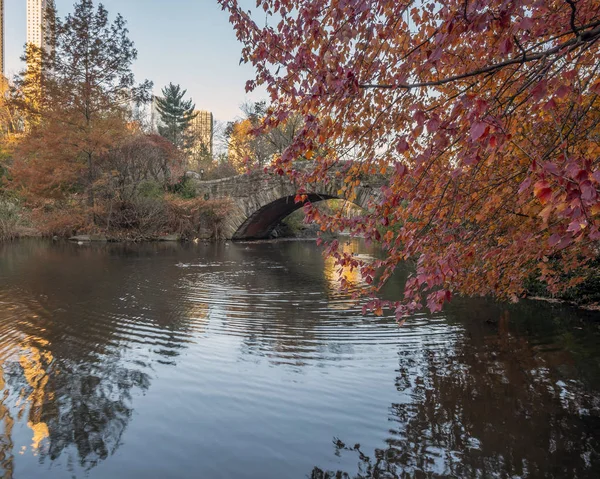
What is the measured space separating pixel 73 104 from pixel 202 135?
34.1 m

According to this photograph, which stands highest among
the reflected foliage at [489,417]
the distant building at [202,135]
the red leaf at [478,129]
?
the distant building at [202,135]

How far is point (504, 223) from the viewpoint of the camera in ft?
14.5

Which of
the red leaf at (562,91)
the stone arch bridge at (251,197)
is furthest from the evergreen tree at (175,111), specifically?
the red leaf at (562,91)

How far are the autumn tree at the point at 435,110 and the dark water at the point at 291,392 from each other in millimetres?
853

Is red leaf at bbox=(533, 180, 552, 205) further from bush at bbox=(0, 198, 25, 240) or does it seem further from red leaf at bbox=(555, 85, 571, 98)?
bush at bbox=(0, 198, 25, 240)

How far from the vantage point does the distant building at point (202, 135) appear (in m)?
44.3

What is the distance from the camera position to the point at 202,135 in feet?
179

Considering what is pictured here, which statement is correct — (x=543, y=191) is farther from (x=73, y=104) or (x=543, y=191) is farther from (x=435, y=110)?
(x=73, y=104)

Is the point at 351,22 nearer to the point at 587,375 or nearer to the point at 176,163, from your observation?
the point at 587,375

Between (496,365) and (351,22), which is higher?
(351,22)

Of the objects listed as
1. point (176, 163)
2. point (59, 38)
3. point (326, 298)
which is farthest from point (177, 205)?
A: point (326, 298)

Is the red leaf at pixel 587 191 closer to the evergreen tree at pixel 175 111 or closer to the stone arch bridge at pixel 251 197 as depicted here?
the stone arch bridge at pixel 251 197

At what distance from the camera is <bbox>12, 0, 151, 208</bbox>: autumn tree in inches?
805

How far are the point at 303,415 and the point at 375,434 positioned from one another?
53 cm
